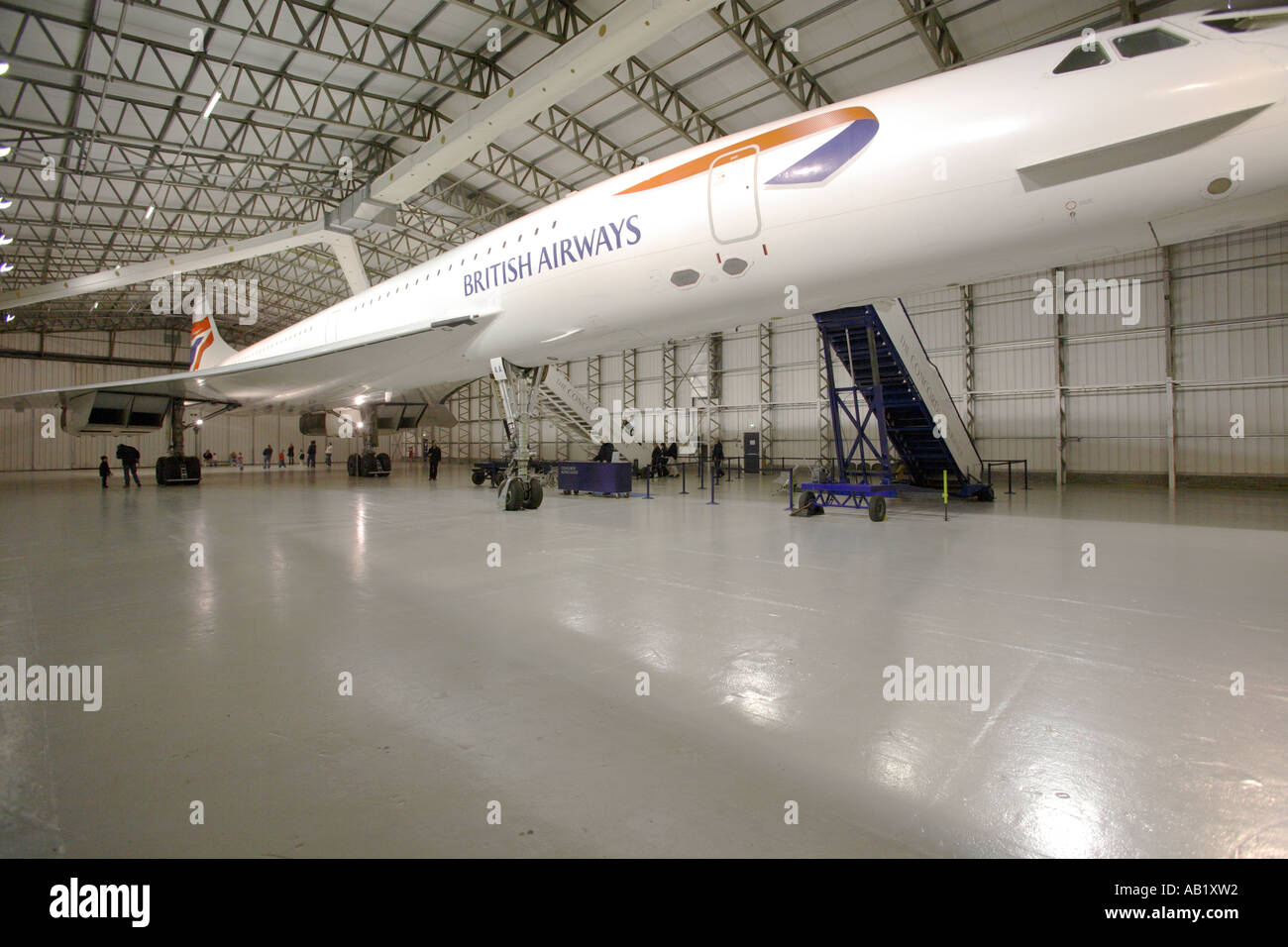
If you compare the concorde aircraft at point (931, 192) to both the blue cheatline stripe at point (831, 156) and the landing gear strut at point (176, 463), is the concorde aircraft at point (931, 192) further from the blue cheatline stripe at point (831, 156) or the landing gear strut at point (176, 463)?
the landing gear strut at point (176, 463)

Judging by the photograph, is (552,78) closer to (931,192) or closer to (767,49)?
(767,49)

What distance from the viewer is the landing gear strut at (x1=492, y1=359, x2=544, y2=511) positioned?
29.3ft

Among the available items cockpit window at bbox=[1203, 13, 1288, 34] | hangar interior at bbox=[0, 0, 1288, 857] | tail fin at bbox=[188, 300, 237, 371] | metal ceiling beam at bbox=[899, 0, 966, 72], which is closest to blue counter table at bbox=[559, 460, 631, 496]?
hangar interior at bbox=[0, 0, 1288, 857]

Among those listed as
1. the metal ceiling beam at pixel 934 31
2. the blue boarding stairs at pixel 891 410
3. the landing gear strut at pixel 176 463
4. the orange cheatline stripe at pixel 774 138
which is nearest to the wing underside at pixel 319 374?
the landing gear strut at pixel 176 463

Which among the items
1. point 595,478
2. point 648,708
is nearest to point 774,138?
point 648,708

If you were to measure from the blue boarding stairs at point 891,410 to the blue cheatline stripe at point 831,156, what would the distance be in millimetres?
4143

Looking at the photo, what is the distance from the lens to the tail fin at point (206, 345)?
1916cm

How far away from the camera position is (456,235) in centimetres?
2505

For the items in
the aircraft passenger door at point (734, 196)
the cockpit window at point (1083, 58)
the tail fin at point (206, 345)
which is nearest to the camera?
the cockpit window at point (1083, 58)

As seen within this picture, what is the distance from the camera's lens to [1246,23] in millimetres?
3424

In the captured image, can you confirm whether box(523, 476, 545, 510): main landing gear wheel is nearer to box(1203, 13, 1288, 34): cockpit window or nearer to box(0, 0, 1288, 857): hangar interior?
box(0, 0, 1288, 857): hangar interior

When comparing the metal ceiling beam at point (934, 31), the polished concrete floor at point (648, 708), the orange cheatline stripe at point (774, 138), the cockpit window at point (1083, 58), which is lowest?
the polished concrete floor at point (648, 708)

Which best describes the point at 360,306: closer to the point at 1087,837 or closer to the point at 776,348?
the point at 1087,837

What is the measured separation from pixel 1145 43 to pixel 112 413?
1900cm
